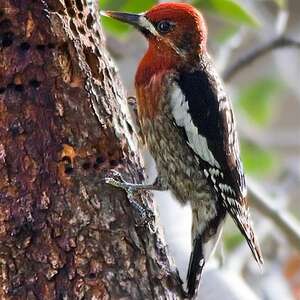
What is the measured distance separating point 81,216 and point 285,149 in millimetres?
6462

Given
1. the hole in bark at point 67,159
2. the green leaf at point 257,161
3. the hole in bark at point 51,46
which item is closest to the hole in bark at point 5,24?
the hole in bark at point 51,46

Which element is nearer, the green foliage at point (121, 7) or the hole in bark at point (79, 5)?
the hole in bark at point (79, 5)

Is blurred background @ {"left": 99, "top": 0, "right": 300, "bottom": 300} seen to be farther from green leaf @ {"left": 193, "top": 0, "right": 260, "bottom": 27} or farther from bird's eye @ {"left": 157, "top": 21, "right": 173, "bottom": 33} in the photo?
bird's eye @ {"left": 157, "top": 21, "right": 173, "bottom": 33}

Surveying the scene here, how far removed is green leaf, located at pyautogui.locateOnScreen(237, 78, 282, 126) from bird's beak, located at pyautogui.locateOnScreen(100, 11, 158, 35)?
10.5 ft

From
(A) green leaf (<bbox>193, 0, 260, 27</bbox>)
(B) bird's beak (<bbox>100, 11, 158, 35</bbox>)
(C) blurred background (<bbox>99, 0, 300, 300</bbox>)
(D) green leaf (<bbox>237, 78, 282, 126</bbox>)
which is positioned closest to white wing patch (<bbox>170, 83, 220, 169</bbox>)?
(B) bird's beak (<bbox>100, 11, 158, 35</bbox>)

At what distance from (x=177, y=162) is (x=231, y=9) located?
1155 millimetres

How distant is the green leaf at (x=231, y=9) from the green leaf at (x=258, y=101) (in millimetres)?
2233

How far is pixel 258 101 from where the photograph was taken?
23.0 ft

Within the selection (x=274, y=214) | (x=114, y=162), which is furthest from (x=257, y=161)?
(x=114, y=162)

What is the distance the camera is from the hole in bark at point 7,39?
114 inches

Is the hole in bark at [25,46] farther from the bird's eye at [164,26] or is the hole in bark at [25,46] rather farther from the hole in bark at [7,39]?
the bird's eye at [164,26]

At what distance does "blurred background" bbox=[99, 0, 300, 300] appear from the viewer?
4023 mm

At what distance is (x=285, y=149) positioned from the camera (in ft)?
30.0

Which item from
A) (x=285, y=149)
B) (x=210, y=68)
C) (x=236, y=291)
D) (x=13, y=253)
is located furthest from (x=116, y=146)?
(x=285, y=149)
